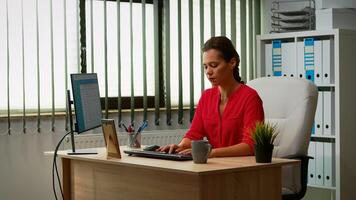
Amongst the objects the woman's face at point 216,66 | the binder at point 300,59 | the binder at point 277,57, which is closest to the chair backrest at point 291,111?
the woman's face at point 216,66

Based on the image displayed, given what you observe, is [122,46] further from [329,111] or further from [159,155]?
[159,155]

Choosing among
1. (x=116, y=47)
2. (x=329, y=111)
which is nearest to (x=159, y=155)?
(x=116, y=47)

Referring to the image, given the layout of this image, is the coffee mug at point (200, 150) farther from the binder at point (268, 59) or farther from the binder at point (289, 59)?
the binder at point (268, 59)

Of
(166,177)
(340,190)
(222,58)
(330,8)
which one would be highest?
(330,8)

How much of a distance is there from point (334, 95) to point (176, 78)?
46.9 inches

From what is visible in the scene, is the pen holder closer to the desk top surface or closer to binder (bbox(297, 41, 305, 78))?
the desk top surface

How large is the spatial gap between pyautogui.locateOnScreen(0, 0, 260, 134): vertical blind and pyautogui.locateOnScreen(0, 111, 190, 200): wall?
3.5 inches

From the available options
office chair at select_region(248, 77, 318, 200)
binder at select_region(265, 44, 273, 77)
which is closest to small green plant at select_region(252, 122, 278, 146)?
office chair at select_region(248, 77, 318, 200)

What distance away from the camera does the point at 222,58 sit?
3137 mm

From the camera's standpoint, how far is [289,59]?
468 centimetres

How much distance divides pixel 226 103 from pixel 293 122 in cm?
39

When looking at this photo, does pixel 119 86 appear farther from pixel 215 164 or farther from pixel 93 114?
pixel 215 164

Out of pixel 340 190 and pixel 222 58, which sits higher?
pixel 222 58

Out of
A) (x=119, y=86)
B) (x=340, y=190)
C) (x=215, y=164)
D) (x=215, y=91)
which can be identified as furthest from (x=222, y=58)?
(x=340, y=190)
